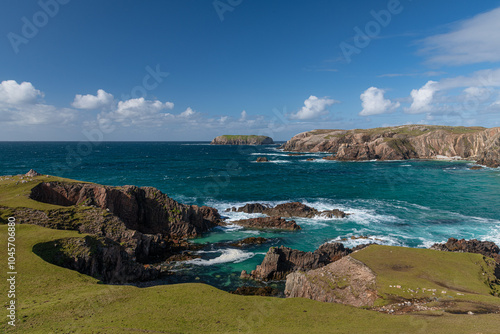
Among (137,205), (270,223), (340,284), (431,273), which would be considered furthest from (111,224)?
(431,273)

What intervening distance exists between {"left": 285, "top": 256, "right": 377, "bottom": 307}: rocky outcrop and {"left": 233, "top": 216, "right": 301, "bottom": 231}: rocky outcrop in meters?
20.2

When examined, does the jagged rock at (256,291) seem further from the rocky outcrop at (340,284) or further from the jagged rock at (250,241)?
the jagged rock at (250,241)

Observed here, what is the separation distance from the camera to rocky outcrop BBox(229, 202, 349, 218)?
44713mm

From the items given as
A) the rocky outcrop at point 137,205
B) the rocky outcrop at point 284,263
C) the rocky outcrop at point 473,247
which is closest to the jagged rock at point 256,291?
the rocky outcrop at point 284,263

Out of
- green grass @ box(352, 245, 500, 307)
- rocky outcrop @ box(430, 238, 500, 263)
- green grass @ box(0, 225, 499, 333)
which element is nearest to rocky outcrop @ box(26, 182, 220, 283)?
green grass @ box(0, 225, 499, 333)

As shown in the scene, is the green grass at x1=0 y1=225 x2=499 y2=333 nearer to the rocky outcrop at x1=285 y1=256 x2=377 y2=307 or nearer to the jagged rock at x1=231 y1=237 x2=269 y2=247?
the rocky outcrop at x1=285 y1=256 x2=377 y2=307

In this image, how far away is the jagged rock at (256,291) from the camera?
864 inches

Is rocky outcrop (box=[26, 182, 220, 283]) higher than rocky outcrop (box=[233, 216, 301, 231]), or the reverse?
rocky outcrop (box=[26, 182, 220, 283])

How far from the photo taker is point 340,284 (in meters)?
17.1

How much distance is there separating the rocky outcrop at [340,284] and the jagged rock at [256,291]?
114 inches

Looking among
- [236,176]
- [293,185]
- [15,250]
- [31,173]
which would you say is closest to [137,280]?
[15,250]

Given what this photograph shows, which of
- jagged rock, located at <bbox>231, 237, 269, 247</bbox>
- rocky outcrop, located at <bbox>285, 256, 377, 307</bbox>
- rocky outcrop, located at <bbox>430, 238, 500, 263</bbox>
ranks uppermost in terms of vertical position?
rocky outcrop, located at <bbox>285, 256, 377, 307</bbox>

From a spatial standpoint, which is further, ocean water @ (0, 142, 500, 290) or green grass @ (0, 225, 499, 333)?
ocean water @ (0, 142, 500, 290)

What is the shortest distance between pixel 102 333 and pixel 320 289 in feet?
40.7
